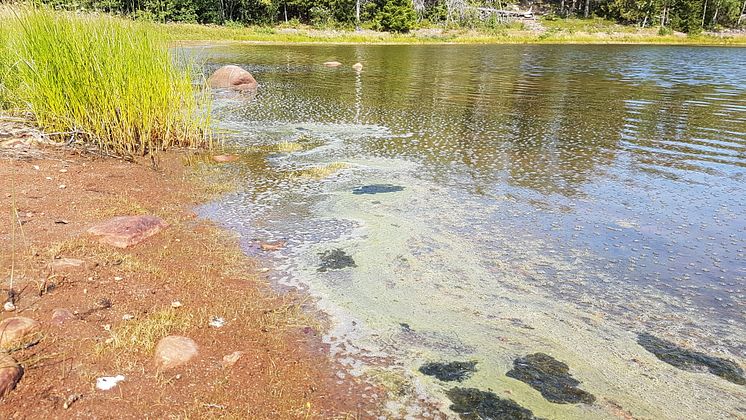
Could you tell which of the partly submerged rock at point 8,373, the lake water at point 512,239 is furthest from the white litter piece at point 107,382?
the lake water at point 512,239

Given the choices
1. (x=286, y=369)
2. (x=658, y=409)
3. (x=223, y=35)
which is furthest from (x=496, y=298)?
(x=223, y=35)

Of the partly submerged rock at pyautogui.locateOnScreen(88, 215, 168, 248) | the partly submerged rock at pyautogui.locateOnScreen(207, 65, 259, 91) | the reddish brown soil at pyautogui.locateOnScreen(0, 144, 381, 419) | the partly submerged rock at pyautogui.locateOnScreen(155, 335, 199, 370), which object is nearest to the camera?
the reddish brown soil at pyautogui.locateOnScreen(0, 144, 381, 419)

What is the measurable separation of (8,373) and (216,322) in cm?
126

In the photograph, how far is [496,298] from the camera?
4.36 m

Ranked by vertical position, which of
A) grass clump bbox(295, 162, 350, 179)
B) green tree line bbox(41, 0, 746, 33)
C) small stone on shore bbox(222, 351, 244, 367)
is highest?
green tree line bbox(41, 0, 746, 33)

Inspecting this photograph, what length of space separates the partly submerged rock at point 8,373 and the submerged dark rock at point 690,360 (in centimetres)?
398

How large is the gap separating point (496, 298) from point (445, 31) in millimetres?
53294

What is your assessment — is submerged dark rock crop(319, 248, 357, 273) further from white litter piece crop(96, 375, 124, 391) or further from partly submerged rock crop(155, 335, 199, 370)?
white litter piece crop(96, 375, 124, 391)

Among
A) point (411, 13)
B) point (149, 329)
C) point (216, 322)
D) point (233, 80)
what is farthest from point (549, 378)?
point (411, 13)

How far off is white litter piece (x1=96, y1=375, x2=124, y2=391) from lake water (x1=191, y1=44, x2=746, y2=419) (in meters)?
1.35

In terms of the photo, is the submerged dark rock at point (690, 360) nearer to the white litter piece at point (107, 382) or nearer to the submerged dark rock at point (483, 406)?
the submerged dark rock at point (483, 406)

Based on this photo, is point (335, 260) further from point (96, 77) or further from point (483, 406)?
point (96, 77)

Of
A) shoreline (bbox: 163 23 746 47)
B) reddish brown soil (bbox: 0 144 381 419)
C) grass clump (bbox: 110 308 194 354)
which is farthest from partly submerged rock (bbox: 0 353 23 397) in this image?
shoreline (bbox: 163 23 746 47)

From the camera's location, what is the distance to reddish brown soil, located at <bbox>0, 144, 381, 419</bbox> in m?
2.81
